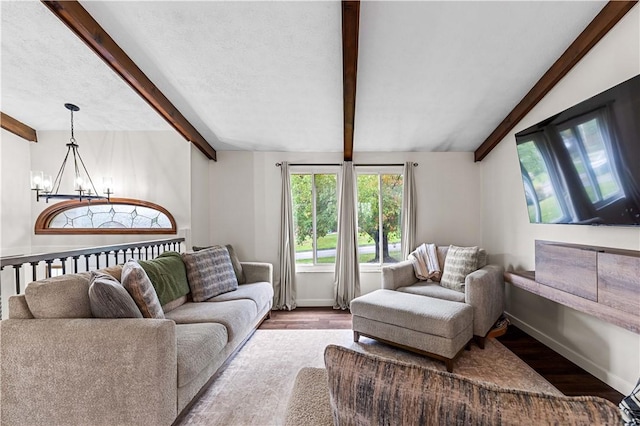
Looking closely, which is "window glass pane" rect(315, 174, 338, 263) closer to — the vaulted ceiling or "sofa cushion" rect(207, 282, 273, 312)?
the vaulted ceiling

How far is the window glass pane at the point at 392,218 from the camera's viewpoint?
161 inches

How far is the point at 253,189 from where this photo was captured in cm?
407

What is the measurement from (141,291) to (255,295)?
3.94ft

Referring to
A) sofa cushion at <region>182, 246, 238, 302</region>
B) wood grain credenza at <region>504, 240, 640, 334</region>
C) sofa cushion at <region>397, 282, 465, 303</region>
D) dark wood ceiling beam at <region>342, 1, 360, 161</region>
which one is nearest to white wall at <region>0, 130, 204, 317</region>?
sofa cushion at <region>182, 246, 238, 302</region>

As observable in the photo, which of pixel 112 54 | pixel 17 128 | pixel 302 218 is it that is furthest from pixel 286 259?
pixel 17 128

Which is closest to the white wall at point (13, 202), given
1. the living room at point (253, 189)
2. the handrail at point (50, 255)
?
the living room at point (253, 189)

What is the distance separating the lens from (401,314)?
2.49 meters

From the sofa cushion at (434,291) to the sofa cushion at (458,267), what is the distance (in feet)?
0.28

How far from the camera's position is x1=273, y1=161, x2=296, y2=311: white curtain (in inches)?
153

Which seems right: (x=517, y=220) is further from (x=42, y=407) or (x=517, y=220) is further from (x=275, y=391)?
(x=42, y=407)

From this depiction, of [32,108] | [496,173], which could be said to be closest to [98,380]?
[32,108]

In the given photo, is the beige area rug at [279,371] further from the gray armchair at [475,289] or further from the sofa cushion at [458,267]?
the sofa cushion at [458,267]

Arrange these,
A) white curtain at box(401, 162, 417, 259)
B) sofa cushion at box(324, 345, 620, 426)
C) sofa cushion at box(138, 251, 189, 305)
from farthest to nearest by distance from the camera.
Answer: white curtain at box(401, 162, 417, 259)
sofa cushion at box(138, 251, 189, 305)
sofa cushion at box(324, 345, 620, 426)

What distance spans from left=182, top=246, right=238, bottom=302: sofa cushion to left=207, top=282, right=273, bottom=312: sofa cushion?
8cm
